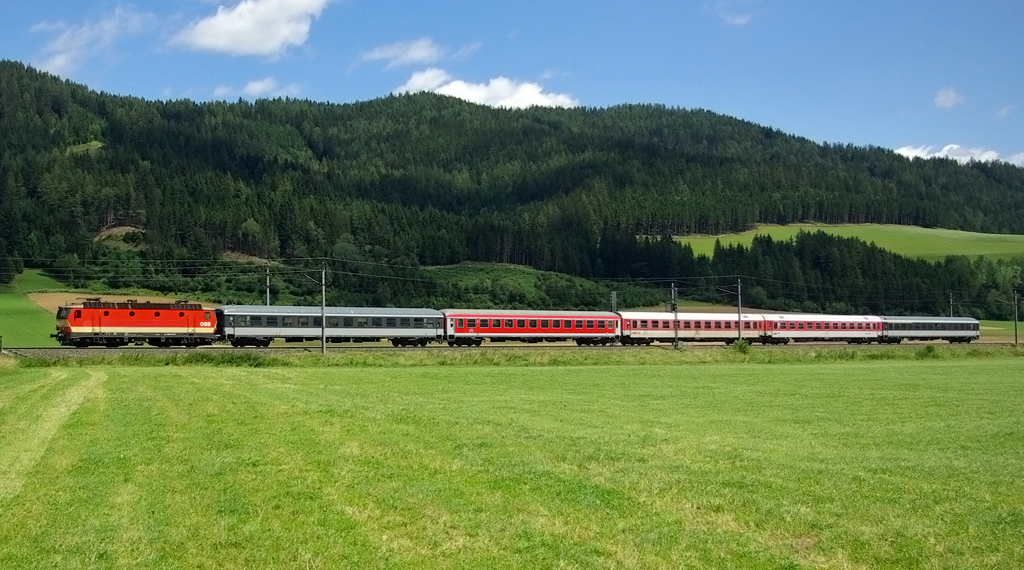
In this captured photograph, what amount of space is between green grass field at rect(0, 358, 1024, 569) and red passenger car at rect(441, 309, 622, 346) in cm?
4271

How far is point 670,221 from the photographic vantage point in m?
188

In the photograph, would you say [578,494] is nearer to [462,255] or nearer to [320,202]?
[462,255]

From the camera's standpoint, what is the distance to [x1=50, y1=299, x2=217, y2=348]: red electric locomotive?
2215 inches

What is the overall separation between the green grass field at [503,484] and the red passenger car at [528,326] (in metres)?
42.7

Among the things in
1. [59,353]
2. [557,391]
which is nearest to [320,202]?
[59,353]

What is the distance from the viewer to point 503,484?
40.6 ft

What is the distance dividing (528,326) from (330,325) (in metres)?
16.6

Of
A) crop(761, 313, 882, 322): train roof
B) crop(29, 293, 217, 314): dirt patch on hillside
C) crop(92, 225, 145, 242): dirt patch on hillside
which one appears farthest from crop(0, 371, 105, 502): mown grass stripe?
crop(92, 225, 145, 242): dirt patch on hillside

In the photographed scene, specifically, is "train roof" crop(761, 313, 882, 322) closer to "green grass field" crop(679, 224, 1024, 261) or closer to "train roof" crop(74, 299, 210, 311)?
"train roof" crop(74, 299, 210, 311)

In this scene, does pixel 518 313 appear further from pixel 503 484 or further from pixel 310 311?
pixel 503 484

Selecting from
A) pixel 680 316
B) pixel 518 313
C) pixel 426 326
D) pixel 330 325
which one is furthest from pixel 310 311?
pixel 680 316

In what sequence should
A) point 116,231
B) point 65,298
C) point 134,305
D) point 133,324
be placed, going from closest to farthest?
point 134,305
point 133,324
point 65,298
point 116,231

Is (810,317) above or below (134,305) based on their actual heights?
below

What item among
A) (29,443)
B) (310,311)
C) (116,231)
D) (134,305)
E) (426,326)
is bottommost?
(29,443)
